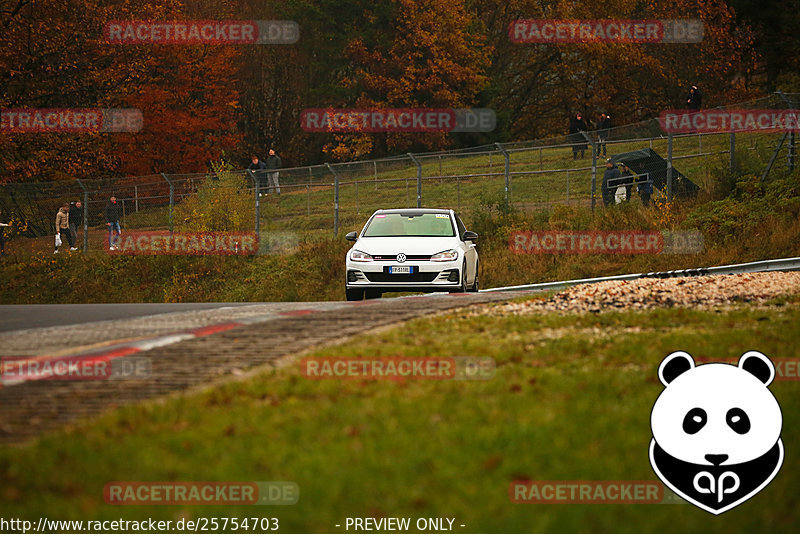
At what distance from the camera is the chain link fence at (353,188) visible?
31.3 m

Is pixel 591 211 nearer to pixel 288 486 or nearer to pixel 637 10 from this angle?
pixel 288 486

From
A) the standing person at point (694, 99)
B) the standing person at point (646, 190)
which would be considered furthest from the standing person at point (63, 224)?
the standing person at point (694, 99)

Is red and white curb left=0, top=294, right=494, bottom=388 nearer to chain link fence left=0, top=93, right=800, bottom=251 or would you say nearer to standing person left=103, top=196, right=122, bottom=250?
chain link fence left=0, top=93, right=800, bottom=251

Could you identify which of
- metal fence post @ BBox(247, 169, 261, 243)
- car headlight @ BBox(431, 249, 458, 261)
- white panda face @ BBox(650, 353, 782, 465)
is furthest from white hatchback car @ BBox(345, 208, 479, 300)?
metal fence post @ BBox(247, 169, 261, 243)

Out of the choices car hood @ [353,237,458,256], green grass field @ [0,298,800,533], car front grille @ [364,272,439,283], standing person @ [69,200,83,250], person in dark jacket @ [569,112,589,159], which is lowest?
green grass field @ [0,298,800,533]

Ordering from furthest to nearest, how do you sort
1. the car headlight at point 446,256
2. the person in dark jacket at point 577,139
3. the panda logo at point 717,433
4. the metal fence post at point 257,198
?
the metal fence post at point 257,198 → the person in dark jacket at point 577,139 → the car headlight at point 446,256 → the panda logo at point 717,433

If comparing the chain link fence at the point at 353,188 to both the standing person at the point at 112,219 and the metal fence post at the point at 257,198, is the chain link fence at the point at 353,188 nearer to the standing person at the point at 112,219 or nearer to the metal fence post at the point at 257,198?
the metal fence post at the point at 257,198

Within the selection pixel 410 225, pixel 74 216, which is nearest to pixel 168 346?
pixel 410 225

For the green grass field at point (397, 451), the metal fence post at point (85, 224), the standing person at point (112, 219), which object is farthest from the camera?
the standing person at point (112, 219)

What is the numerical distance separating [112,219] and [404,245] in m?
19.3

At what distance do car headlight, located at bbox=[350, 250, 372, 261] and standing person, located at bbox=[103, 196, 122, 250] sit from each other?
1820 centimetres

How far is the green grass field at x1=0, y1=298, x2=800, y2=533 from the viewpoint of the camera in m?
5.86

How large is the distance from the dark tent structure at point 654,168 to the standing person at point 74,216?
59.2 ft

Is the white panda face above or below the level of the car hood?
below
